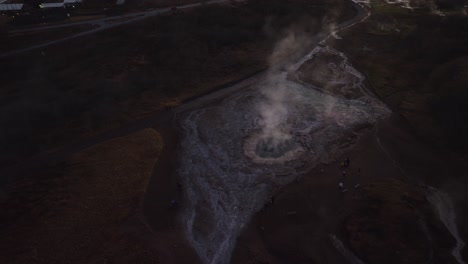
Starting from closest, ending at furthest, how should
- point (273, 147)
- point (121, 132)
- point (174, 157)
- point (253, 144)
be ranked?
1. point (174, 157)
2. point (273, 147)
3. point (253, 144)
4. point (121, 132)

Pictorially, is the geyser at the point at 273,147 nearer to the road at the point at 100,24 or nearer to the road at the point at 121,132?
the road at the point at 121,132

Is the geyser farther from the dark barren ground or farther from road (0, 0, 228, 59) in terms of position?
road (0, 0, 228, 59)

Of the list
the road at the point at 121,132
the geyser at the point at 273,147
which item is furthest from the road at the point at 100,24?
the geyser at the point at 273,147

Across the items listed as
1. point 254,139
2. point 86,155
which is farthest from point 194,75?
point 86,155

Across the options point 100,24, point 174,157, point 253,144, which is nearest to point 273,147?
point 253,144

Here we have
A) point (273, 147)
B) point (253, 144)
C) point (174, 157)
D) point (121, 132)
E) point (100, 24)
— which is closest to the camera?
point (174, 157)

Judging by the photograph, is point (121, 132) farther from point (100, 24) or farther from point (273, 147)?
point (100, 24)

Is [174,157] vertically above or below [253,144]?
above

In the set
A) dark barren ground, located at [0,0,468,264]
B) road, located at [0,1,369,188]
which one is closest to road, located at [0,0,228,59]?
dark barren ground, located at [0,0,468,264]

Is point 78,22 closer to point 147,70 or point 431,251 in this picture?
point 147,70
